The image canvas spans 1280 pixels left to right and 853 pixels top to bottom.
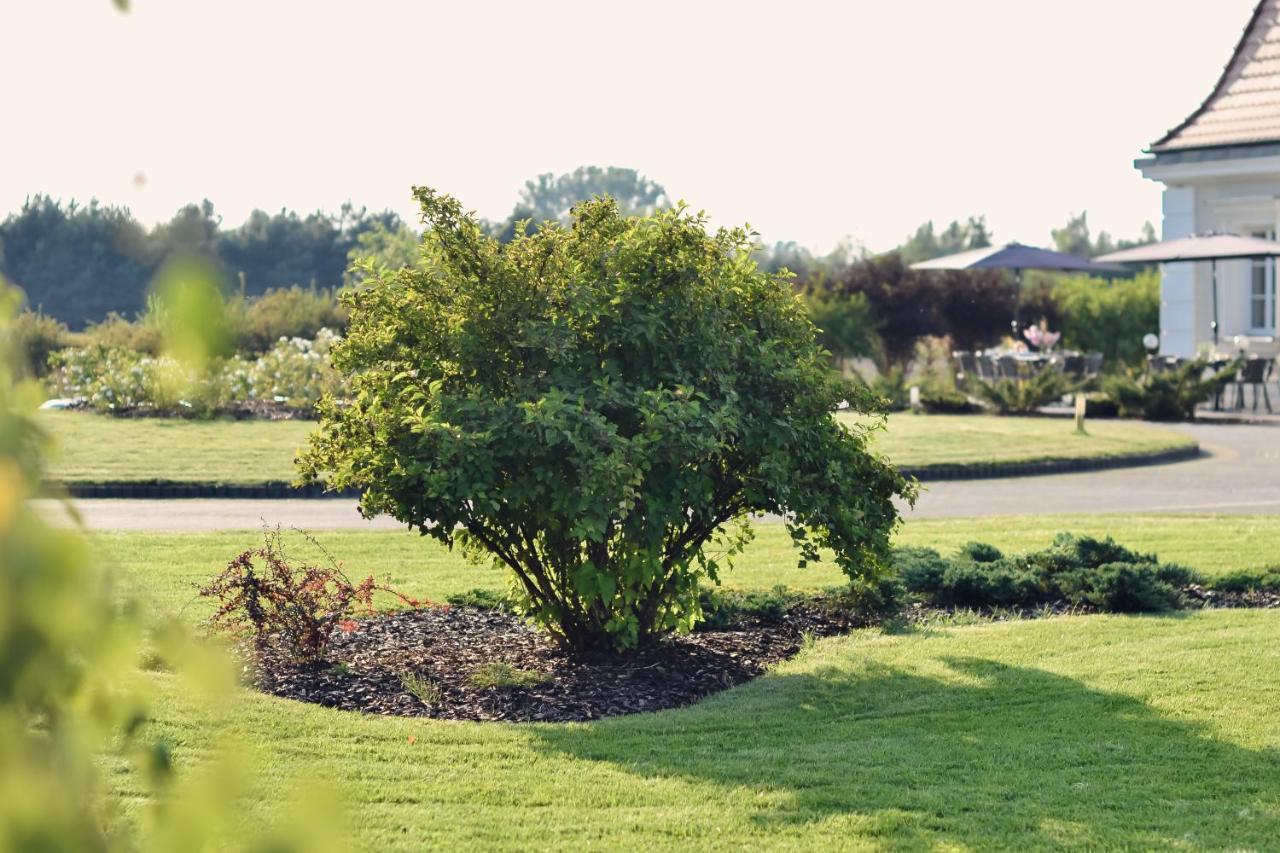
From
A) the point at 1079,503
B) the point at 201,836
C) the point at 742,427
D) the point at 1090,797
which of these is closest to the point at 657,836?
the point at 1090,797

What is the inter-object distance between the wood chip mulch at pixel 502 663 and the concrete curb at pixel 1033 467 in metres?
9.69

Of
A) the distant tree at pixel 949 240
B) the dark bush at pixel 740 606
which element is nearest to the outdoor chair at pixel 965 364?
the dark bush at pixel 740 606

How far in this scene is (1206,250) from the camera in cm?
2934

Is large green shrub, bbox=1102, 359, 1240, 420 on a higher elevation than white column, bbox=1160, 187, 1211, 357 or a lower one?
lower

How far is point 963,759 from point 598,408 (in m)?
2.35

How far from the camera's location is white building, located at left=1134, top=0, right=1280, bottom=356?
Result: 1273 inches

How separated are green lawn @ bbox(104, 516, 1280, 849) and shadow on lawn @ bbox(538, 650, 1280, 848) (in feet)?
0.04

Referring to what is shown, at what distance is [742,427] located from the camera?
7.95 metres

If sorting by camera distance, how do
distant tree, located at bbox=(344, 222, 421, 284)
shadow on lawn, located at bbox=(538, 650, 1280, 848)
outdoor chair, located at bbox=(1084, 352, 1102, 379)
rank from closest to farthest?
shadow on lawn, located at bbox=(538, 650, 1280, 848), outdoor chair, located at bbox=(1084, 352, 1102, 379), distant tree, located at bbox=(344, 222, 421, 284)

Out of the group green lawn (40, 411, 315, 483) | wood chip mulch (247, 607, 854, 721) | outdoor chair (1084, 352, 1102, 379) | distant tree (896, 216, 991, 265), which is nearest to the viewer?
wood chip mulch (247, 607, 854, 721)

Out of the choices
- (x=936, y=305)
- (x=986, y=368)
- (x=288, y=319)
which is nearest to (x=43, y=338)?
(x=288, y=319)

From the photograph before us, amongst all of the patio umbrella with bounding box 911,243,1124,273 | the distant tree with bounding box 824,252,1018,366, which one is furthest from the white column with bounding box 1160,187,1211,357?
the distant tree with bounding box 824,252,1018,366

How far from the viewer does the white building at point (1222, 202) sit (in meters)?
32.3

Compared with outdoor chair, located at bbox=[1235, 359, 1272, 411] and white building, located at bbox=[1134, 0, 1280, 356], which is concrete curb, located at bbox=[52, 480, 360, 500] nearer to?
outdoor chair, located at bbox=[1235, 359, 1272, 411]
